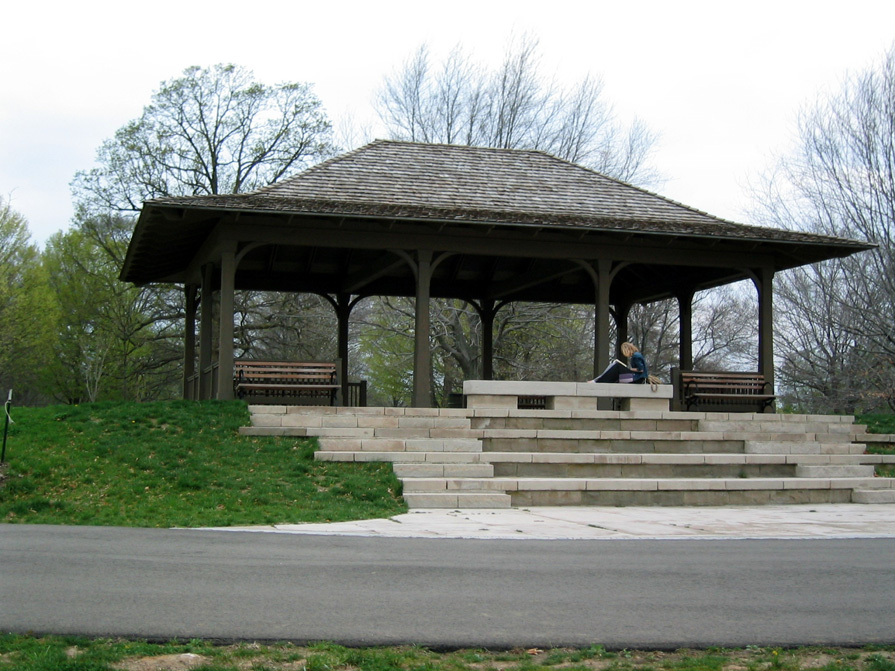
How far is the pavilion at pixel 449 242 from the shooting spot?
17781 millimetres

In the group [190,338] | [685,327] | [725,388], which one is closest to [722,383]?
[725,388]

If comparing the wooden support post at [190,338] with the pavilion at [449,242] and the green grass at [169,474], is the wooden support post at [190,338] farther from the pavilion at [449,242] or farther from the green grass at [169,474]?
the green grass at [169,474]

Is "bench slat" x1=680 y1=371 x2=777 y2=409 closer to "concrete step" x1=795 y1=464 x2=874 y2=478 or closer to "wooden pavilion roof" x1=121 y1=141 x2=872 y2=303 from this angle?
"wooden pavilion roof" x1=121 y1=141 x2=872 y2=303

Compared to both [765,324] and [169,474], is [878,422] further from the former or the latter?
[169,474]

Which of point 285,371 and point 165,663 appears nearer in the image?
point 165,663

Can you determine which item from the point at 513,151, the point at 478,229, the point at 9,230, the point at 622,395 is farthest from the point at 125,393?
the point at 622,395

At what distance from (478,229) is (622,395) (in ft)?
14.6

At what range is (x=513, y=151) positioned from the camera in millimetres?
24312

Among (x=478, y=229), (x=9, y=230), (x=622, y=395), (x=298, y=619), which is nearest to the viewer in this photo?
(x=298, y=619)

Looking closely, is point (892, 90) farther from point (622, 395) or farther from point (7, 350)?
point (7, 350)

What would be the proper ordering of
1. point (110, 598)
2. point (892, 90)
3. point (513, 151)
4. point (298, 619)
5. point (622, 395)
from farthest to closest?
point (892, 90)
point (513, 151)
point (622, 395)
point (110, 598)
point (298, 619)

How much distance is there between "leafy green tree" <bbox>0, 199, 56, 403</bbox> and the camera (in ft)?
130

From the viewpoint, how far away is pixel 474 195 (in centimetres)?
2050

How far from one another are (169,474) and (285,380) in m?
5.00
